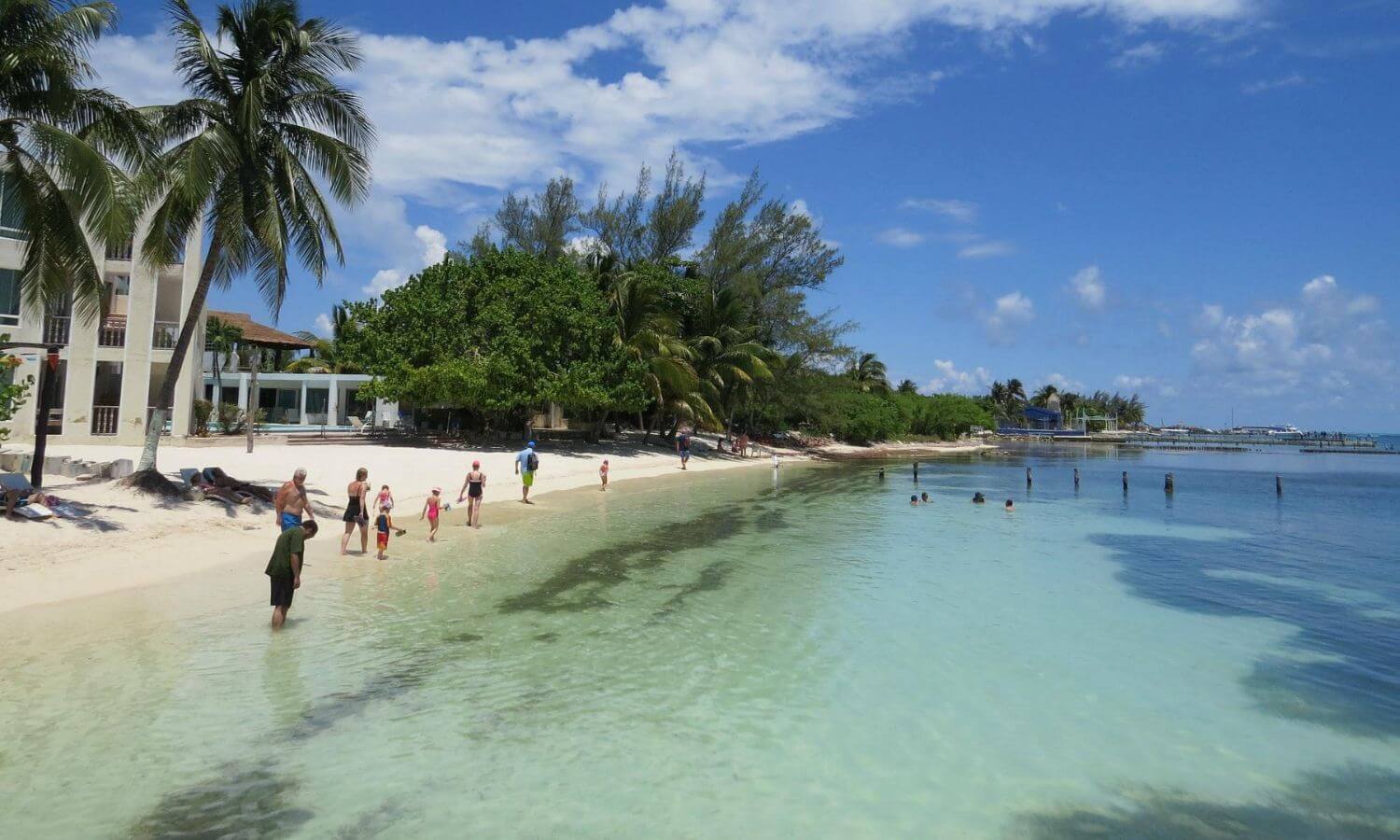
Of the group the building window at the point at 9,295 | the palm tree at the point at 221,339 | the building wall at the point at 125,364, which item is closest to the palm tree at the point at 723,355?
the palm tree at the point at 221,339

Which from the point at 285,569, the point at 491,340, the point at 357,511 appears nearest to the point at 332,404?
the point at 491,340

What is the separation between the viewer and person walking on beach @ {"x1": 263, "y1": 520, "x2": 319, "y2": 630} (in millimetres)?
8781

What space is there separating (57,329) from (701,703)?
1048 inches

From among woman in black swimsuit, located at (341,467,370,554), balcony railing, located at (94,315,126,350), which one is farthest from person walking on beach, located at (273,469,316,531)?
balcony railing, located at (94,315,126,350)

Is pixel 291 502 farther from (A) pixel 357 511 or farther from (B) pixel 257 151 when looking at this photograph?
(B) pixel 257 151

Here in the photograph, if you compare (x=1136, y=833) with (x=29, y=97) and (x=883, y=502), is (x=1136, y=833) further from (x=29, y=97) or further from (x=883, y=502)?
(x=883, y=502)

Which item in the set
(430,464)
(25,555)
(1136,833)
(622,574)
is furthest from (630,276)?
(1136,833)

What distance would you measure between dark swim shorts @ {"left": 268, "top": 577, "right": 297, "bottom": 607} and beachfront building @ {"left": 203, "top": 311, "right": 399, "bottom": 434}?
90.1 ft

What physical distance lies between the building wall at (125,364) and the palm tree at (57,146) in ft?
48.4

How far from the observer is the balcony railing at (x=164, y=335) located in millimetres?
26469

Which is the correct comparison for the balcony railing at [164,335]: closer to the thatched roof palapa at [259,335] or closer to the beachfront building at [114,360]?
the beachfront building at [114,360]

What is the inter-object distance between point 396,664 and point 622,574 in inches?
214

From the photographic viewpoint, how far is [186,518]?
13.9 metres

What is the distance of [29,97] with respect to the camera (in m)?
11.1
